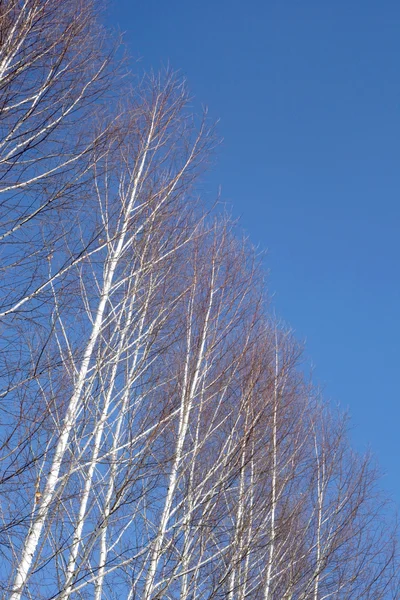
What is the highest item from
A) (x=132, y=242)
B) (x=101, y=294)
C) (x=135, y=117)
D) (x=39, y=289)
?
(x=135, y=117)

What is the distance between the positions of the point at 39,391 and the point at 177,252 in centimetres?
233

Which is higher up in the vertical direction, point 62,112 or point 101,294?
point 62,112

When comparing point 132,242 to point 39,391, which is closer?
point 39,391

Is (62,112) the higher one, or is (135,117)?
(135,117)

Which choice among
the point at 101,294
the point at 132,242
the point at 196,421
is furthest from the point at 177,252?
the point at 196,421

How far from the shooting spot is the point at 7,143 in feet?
14.9

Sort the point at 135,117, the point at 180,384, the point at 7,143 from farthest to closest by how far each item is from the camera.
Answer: the point at 135,117 < the point at 180,384 < the point at 7,143

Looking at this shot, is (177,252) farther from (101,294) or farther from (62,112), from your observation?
(62,112)

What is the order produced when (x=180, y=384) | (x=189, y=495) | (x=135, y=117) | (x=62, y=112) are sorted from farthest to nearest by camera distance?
(x=135, y=117) < (x=180, y=384) < (x=189, y=495) < (x=62, y=112)

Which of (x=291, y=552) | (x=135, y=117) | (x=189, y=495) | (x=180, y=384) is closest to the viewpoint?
(x=189, y=495)

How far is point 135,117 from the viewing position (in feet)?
20.8

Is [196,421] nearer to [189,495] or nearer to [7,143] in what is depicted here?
[189,495]

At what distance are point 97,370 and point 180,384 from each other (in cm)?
104

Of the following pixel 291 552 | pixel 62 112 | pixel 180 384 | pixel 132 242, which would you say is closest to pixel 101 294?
pixel 132 242
